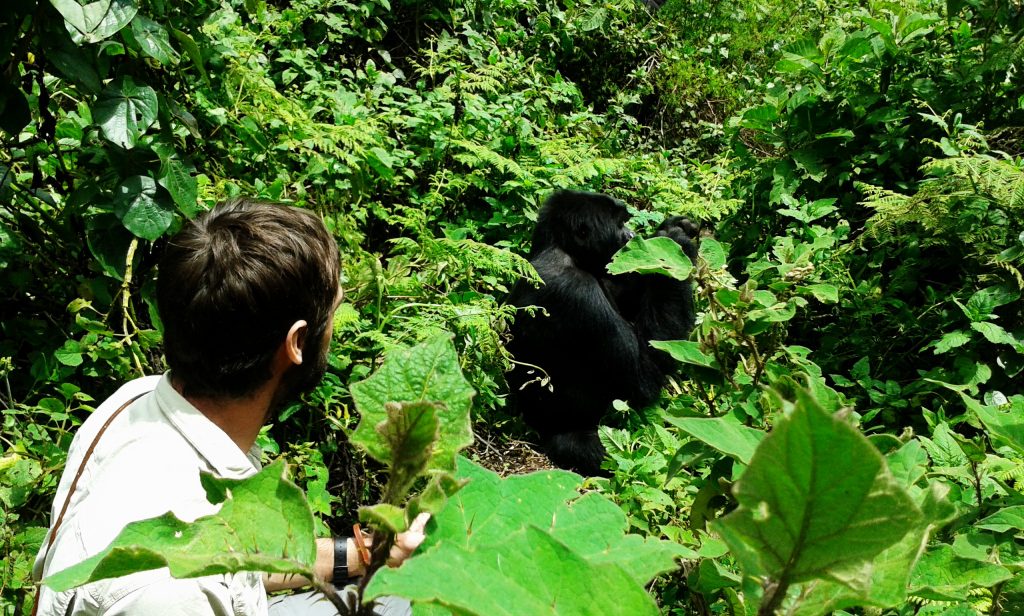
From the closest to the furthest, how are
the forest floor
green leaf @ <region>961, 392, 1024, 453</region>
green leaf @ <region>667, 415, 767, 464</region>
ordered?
green leaf @ <region>667, 415, 767, 464</region>, green leaf @ <region>961, 392, 1024, 453</region>, the forest floor

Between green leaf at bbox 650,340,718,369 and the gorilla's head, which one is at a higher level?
green leaf at bbox 650,340,718,369

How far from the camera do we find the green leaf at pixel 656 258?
1.20m

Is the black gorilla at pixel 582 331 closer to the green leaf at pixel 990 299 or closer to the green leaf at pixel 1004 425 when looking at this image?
the green leaf at pixel 990 299

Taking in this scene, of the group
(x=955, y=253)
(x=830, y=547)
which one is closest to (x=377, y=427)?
(x=830, y=547)

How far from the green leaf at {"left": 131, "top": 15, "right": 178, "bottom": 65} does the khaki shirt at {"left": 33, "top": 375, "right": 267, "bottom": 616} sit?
→ 1.07m

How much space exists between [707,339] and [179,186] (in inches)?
76.5

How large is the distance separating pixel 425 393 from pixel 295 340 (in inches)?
53.0

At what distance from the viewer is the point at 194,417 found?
5.62ft

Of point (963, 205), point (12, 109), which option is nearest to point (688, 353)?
point (12, 109)

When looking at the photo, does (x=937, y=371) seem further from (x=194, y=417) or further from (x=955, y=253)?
(x=194, y=417)

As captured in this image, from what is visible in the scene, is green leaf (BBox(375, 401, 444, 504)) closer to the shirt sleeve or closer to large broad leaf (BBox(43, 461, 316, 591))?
large broad leaf (BBox(43, 461, 316, 591))

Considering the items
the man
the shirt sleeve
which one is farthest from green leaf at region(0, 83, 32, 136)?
the shirt sleeve

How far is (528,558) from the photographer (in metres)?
0.37

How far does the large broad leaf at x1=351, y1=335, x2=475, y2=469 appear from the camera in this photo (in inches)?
19.6
